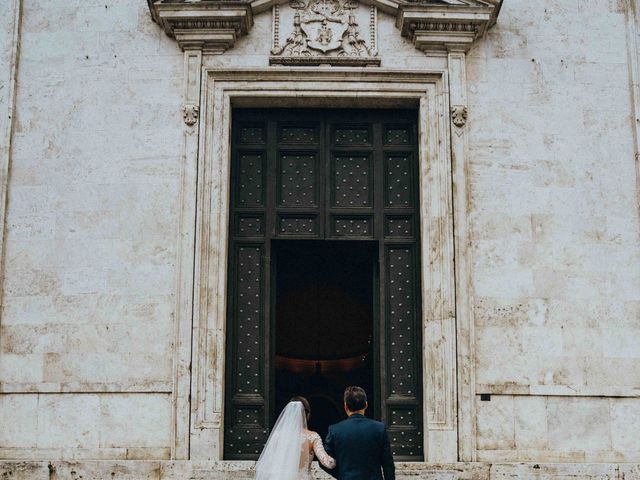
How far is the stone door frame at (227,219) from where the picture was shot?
12.1m

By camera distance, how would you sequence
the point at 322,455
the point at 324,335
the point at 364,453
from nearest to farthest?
the point at 364,453
the point at 322,455
the point at 324,335

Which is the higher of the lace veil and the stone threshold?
the lace veil

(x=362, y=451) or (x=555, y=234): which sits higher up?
(x=555, y=234)

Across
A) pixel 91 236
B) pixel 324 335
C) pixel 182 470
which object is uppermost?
pixel 91 236

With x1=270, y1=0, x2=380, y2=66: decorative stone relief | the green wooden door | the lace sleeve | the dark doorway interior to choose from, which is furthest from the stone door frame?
the dark doorway interior

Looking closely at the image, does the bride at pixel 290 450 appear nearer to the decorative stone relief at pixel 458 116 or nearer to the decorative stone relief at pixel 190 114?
the decorative stone relief at pixel 190 114

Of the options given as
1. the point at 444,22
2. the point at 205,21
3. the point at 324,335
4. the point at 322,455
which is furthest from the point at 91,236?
the point at 324,335

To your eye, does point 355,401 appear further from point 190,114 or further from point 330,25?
point 330,25

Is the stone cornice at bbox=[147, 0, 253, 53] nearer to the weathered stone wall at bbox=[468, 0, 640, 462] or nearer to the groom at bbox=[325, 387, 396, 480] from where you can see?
the weathered stone wall at bbox=[468, 0, 640, 462]

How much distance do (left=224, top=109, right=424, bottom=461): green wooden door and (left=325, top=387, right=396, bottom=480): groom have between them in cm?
297

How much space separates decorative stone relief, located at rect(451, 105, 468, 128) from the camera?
1287 centimetres

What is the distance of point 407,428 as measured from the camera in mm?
12531

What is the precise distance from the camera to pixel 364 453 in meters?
9.45

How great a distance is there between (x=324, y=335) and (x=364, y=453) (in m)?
11.2
